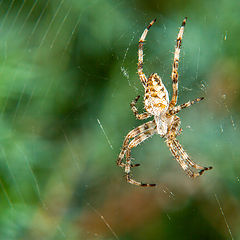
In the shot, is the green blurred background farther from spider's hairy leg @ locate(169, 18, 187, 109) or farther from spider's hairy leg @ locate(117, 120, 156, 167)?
spider's hairy leg @ locate(169, 18, 187, 109)

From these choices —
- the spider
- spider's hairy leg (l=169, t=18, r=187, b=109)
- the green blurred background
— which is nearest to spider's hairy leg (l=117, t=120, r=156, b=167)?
the spider

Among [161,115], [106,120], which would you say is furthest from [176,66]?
[106,120]

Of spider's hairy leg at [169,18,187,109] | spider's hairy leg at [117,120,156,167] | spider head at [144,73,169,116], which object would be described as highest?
spider's hairy leg at [169,18,187,109]

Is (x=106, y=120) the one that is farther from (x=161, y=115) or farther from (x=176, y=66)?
(x=176, y=66)

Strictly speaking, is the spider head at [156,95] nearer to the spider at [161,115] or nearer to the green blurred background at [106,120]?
the spider at [161,115]

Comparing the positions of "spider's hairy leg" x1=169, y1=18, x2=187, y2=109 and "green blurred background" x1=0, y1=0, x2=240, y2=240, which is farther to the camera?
"green blurred background" x1=0, y1=0, x2=240, y2=240

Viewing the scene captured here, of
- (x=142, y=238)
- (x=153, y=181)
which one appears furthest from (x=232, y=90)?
(x=142, y=238)
